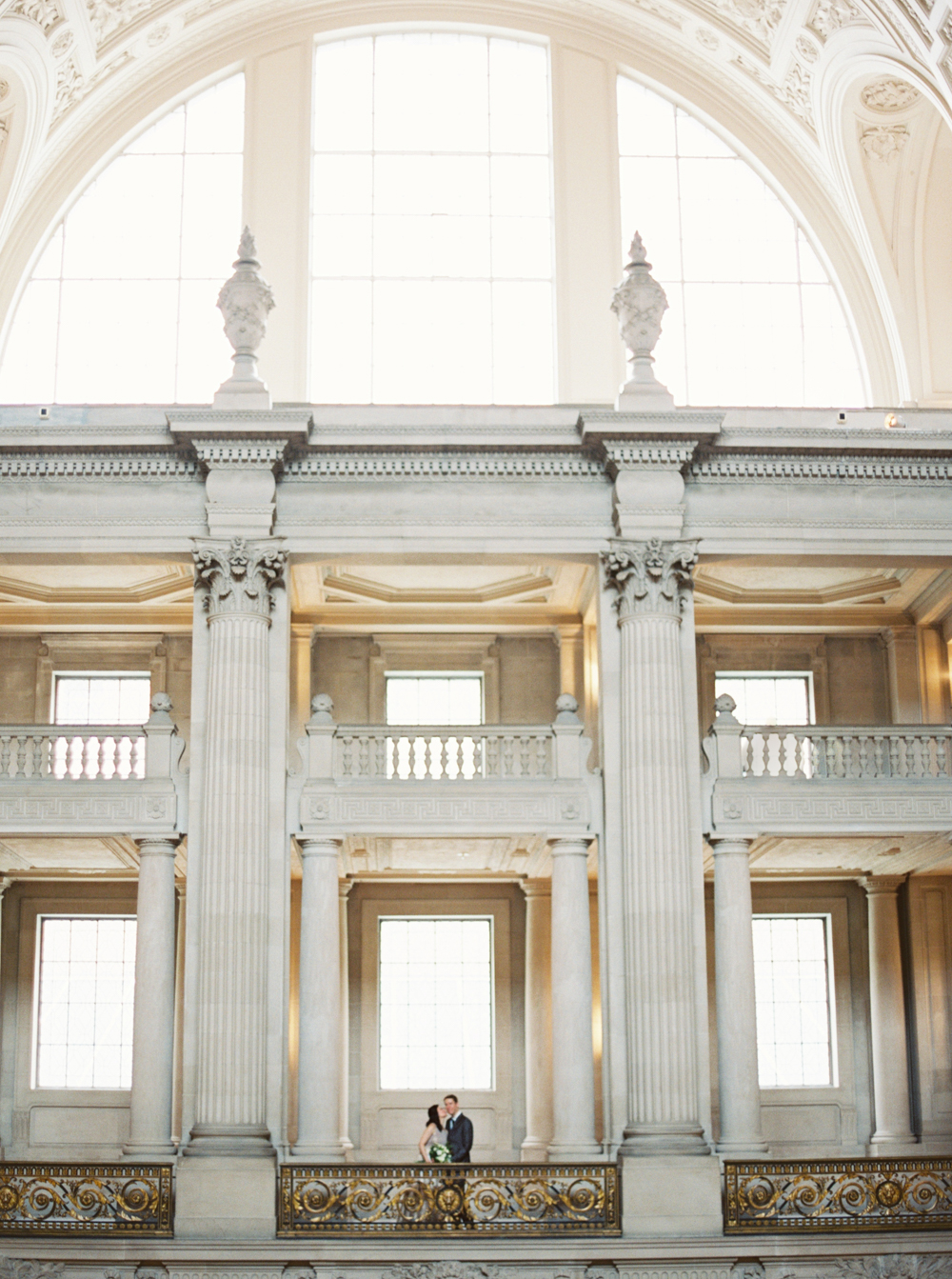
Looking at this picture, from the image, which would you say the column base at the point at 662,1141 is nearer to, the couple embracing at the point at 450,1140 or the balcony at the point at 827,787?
the couple embracing at the point at 450,1140

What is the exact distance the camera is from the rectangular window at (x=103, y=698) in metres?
25.0

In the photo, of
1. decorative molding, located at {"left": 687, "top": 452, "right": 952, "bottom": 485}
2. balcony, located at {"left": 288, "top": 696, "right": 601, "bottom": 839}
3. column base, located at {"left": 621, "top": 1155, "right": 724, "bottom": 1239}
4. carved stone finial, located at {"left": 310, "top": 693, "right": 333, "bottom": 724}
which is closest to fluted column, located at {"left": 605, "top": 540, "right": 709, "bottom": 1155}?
column base, located at {"left": 621, "top": 1155, "right": 724, "bottom": 1239}

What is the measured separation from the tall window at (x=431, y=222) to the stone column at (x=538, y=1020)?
803 cm

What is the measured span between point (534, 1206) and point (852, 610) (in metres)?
10.9

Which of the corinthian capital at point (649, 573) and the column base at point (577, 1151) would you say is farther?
the corinthian capital at point (649, 573)

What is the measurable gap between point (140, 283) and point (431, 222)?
15.7 ft

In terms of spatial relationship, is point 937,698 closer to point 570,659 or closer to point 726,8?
point 570,659

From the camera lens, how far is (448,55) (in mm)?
28297

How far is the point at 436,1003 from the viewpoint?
24625 millimetres

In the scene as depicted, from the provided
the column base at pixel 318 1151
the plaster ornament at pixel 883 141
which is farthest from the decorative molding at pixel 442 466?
the plaster ornament at pixel 883 141

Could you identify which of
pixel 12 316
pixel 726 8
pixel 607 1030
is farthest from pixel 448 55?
pixel 607 1030

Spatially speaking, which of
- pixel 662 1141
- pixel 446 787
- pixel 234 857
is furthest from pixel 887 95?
pixel 662 1141

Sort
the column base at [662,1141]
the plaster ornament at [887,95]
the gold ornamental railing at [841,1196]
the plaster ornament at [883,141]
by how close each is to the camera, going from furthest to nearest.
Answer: the plaster ornament at [883,141], the plaster ornament at [887,95], the column base at [662,1141], the gold ornamental railing at [841,1196]

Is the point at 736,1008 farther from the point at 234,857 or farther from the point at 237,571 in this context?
the point at 237,571
